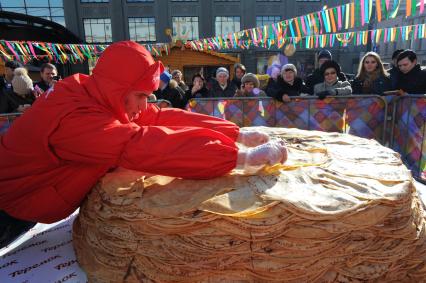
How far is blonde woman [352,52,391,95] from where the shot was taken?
417 centimetres

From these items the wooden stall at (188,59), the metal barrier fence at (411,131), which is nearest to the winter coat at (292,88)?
the metal barrier fence at (411,131)

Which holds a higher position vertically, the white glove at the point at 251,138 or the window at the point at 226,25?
the window at the point at 226,25

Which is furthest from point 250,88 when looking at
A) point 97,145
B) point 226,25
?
point 226,25

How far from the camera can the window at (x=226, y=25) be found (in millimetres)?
23891

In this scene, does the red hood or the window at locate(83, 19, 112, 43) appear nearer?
the red hood

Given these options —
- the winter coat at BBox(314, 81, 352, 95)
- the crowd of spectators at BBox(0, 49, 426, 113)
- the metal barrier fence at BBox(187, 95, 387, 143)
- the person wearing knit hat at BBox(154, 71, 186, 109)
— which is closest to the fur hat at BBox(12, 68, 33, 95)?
the crowd of spectators at BBox(0, 49, 426, 113)

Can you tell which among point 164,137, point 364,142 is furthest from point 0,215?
point 364,142

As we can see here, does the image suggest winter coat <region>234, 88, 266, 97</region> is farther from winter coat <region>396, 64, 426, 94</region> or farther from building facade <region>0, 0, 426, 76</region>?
building facade <region>0, 0, 426, 76</region>

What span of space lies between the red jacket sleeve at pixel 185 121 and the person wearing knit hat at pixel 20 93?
9.07 ft

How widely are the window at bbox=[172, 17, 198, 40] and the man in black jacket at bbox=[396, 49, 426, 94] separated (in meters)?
20.9

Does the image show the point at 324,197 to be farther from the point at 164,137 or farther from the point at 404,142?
the point at 404,142

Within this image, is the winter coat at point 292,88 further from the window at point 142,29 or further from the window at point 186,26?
the window at point 142,29

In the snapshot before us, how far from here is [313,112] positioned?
421 cm

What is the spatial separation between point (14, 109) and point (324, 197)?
4147mm
